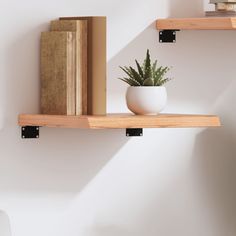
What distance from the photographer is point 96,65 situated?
7.63ft

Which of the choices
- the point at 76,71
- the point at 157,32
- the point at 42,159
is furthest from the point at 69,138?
the point at 157,32

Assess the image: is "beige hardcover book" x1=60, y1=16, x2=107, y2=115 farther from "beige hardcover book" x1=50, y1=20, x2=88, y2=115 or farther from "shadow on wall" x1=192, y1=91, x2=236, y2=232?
"shadow on wall" x1=192, y1=91, x2=236, y2=232

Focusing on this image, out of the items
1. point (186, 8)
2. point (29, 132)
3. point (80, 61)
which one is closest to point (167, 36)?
point (186, 8)

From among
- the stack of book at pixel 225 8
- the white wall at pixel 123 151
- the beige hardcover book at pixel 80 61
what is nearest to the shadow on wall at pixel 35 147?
the white wall at pixel 123 151

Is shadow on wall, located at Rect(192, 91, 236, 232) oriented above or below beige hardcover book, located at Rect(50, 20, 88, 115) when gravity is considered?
below

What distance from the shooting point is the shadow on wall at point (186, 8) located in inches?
105

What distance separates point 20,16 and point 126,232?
2.49 feet

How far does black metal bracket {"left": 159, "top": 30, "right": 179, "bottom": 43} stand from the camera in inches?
104

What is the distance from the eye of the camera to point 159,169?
2.68m

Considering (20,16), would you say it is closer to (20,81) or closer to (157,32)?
(20,81)

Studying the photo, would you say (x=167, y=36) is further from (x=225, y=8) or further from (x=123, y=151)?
(x=123, y=151)

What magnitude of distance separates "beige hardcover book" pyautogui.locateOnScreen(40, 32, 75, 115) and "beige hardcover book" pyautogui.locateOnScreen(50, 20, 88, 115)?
0.05ft

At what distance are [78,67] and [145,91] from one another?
0.20m

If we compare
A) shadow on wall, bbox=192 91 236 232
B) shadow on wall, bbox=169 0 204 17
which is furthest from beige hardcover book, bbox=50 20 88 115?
shadow on wall, bbox=192 91 236 232
